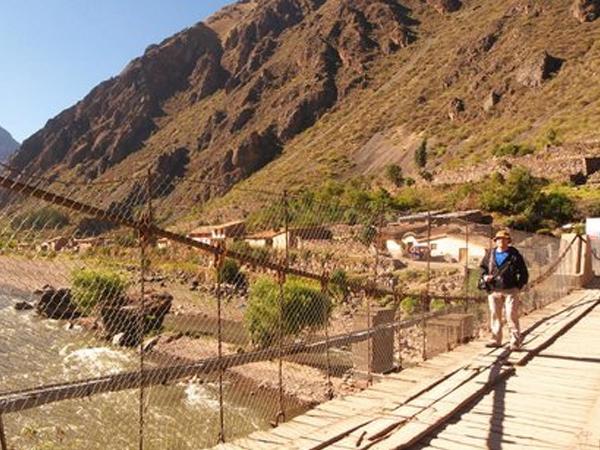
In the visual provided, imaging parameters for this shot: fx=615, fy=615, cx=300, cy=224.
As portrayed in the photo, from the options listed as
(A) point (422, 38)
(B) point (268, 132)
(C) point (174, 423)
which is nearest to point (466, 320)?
(C) point (174, 423)

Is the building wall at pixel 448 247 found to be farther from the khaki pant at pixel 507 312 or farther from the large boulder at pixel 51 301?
the large boulder at pixel 51 301

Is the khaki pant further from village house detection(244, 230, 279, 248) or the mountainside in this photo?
the mountainside

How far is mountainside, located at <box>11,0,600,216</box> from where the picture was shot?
71.3 meters

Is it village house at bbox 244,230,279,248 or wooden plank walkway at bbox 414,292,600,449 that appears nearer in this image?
wooden plank walkway at bbox 414,292,600,449

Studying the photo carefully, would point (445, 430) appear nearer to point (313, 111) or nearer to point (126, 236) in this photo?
point (126, 236)

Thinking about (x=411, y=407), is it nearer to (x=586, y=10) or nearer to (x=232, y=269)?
(x=232, y=269)

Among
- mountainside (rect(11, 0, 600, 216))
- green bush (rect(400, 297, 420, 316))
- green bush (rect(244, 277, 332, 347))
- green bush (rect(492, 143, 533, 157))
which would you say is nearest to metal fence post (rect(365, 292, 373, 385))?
green bush (rect(244, 277, 332, 347))

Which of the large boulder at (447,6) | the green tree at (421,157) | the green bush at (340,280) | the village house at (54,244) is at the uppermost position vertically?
the large boulder at (447,6)

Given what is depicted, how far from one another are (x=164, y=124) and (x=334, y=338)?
147 metres

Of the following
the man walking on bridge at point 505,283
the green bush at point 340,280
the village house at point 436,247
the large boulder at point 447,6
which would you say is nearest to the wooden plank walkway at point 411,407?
the man walking on bridge at point 505,283

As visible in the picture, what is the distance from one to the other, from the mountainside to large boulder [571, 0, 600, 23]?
0.20 metres

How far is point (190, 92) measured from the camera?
152250mm

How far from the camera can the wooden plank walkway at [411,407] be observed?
420 centimetres

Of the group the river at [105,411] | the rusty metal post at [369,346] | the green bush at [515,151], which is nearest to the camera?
the rusty metal post at [369,346]
